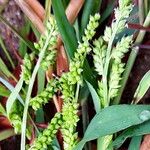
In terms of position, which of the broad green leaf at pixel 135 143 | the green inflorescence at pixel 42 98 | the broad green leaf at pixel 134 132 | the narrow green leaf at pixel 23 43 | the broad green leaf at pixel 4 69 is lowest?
the broad green leaf at pixel 135 143

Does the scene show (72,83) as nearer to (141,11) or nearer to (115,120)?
(115,120)

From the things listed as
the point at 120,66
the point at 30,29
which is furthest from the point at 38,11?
the point at 120,66

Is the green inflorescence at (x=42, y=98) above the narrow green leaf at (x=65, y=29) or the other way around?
the other way around

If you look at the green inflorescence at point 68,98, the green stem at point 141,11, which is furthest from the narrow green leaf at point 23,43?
the green stem at point 141,11

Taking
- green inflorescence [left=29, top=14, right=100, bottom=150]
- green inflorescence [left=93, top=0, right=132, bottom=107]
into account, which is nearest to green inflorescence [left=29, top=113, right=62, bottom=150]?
green inflorescence [left=29, top=14, right=100, bottom=150]

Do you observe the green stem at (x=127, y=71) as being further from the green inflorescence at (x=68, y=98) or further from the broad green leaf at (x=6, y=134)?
the broad green leaf at (x=6, y=134)

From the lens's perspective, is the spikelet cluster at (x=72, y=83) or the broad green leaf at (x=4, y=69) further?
the broad green leaf at (x=4, y=69)

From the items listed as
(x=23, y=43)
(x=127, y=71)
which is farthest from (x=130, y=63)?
(x=23, y=43)
